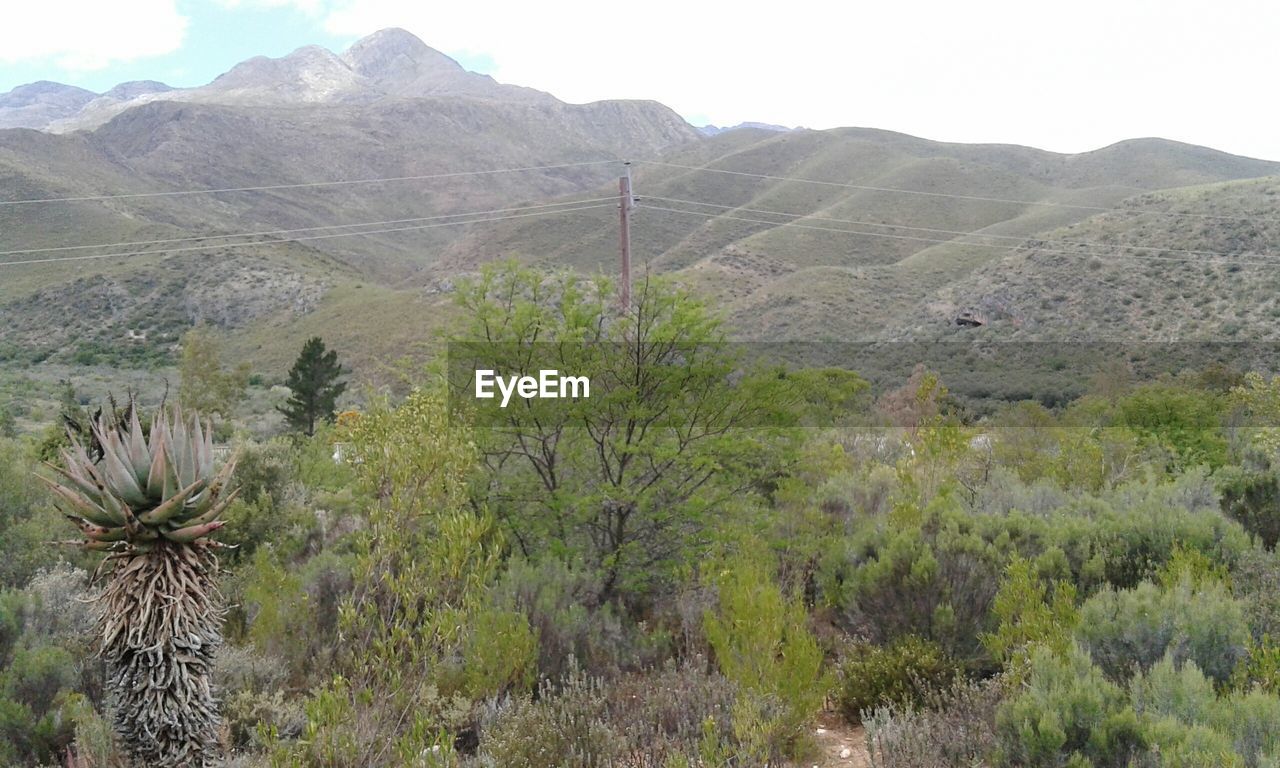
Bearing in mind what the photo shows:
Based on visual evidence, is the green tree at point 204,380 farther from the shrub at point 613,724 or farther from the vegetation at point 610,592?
the shrub at point 613,724

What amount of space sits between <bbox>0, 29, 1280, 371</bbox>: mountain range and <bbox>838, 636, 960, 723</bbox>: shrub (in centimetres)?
1937

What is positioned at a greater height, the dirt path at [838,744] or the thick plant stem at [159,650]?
the thick plant stem at [159,650]

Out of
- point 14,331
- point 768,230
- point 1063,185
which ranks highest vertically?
point 1063,185

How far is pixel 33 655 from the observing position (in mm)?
6074

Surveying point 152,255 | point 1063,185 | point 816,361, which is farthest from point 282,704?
point 1063,185

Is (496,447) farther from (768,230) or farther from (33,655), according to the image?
(768,230)


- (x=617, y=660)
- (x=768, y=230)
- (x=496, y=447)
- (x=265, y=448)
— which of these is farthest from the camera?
(x=768, y=230)

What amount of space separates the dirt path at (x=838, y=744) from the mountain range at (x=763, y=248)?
19.4 meters

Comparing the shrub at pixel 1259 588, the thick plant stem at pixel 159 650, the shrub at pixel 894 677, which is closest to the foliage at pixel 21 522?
the thick plant stem at pixel 159 650

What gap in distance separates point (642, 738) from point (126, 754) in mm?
2975

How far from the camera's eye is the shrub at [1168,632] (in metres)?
4.84

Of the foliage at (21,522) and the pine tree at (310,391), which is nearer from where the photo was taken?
the foliage at (21,522)

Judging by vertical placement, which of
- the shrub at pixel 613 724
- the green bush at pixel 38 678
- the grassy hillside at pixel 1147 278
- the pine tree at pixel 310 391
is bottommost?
the pine tree at pixel 310 391

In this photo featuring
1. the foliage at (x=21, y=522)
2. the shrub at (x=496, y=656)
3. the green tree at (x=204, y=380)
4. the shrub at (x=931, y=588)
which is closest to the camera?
the shrub at (x=496, y=656)
